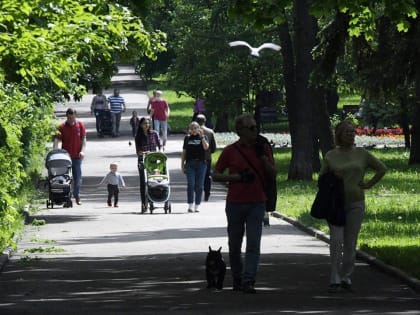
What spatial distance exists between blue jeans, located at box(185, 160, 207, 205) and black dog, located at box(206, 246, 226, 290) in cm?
1222

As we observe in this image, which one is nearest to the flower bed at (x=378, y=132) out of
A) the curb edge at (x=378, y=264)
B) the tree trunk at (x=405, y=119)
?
the tree trunk at (x=405, y=119)

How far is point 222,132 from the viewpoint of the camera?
5991 centimetres

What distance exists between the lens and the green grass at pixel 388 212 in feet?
63.1

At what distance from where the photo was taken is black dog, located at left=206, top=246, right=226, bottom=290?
15.8m

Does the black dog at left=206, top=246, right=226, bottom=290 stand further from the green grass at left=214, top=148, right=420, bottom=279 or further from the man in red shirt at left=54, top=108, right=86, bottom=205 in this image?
the man in red shirt at left=54, top=108, right=86, bottom=205

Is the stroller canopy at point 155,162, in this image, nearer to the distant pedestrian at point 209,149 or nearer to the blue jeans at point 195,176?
the blue jeans at point 195,176

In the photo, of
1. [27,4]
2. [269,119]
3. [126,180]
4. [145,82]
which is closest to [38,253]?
[27,4]

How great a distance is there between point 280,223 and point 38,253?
5.92 m

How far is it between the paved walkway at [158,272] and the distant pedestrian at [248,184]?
1.45 ft

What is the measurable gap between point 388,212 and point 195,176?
14.6 ft

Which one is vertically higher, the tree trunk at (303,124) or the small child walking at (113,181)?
the tree trunk at (303,124)

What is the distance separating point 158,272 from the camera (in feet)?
58.7

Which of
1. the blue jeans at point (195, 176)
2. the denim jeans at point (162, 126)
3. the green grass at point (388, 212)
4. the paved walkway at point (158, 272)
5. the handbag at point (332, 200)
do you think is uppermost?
the denim jeans at point (162, 126)

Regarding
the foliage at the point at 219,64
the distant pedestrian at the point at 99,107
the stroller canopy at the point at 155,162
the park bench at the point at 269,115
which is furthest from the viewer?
the park bench at the point at 269,115
